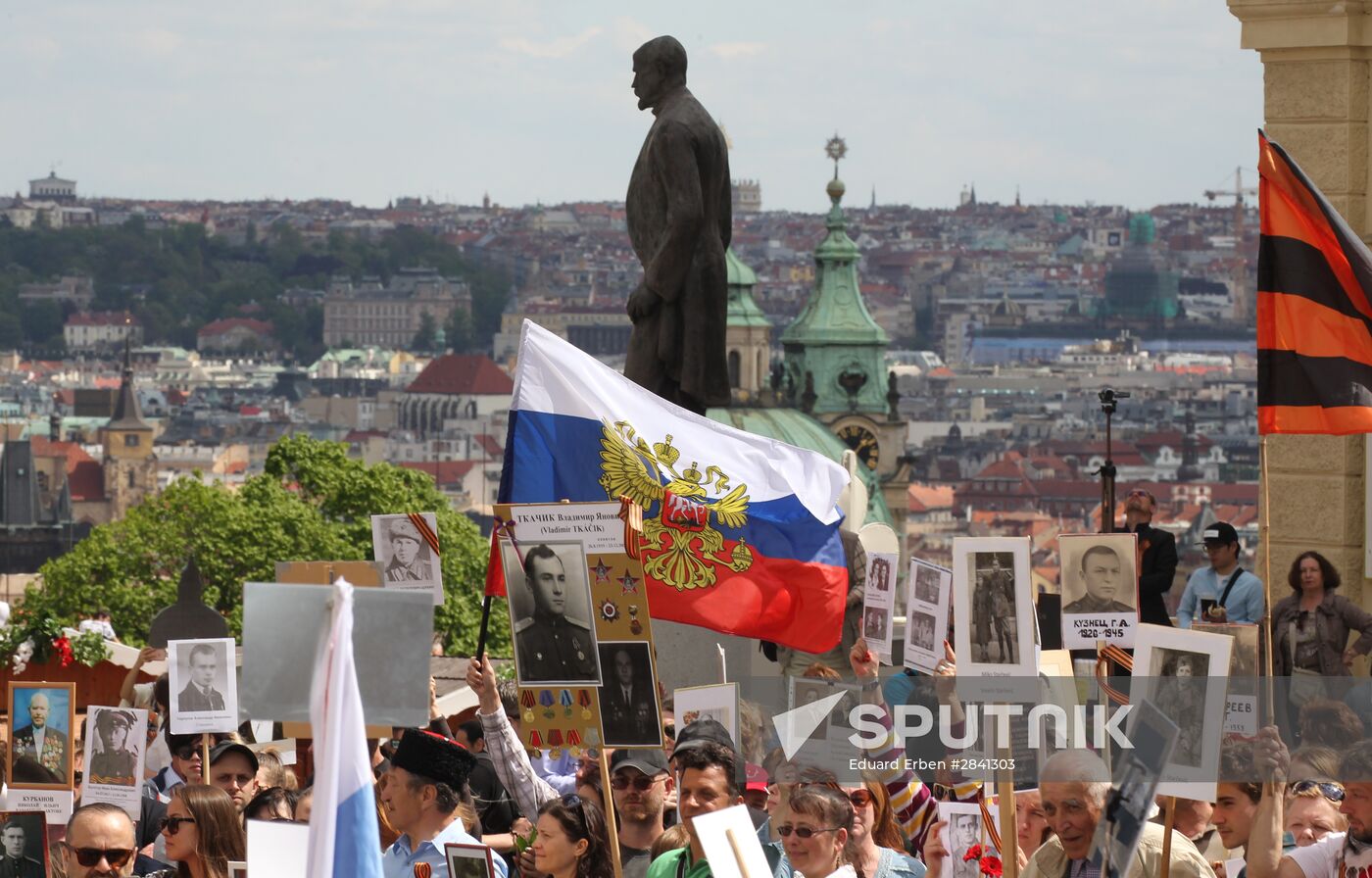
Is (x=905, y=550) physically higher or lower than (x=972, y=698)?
lower

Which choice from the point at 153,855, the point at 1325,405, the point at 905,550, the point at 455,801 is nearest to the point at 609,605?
the point at 455,801

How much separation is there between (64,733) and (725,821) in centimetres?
417

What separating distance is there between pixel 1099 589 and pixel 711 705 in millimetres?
1296

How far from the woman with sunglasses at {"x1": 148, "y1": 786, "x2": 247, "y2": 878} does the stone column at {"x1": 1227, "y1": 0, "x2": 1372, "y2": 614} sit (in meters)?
8.65

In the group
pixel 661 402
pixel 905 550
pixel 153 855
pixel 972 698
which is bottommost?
pixel 905 550

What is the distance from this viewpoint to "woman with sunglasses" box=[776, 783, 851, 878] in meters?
7.28

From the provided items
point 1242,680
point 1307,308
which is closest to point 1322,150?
point 1307,308

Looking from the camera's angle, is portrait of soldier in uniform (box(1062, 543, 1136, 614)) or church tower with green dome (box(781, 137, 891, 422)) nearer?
portrait of soldier in uniform (box(1062, 543, 1136, 614))

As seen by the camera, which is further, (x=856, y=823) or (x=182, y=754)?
(x=182, y=754)

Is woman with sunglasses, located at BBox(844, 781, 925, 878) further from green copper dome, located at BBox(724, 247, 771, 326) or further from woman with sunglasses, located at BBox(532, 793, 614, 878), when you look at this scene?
green copper dome, located at BBox(724, 247, 771, 326)

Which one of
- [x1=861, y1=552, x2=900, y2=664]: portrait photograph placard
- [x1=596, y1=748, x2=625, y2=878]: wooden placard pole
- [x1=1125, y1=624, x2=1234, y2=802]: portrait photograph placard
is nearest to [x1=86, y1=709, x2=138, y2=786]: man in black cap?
[x1=596, y1=748, x2=625, y2=878]: wooden placard pole

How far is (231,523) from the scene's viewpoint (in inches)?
2534

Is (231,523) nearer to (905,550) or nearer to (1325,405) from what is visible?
(1325,405)

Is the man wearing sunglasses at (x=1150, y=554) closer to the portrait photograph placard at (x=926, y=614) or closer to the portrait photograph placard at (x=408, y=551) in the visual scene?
the portrait photograph placard at (x=926, y=614)
